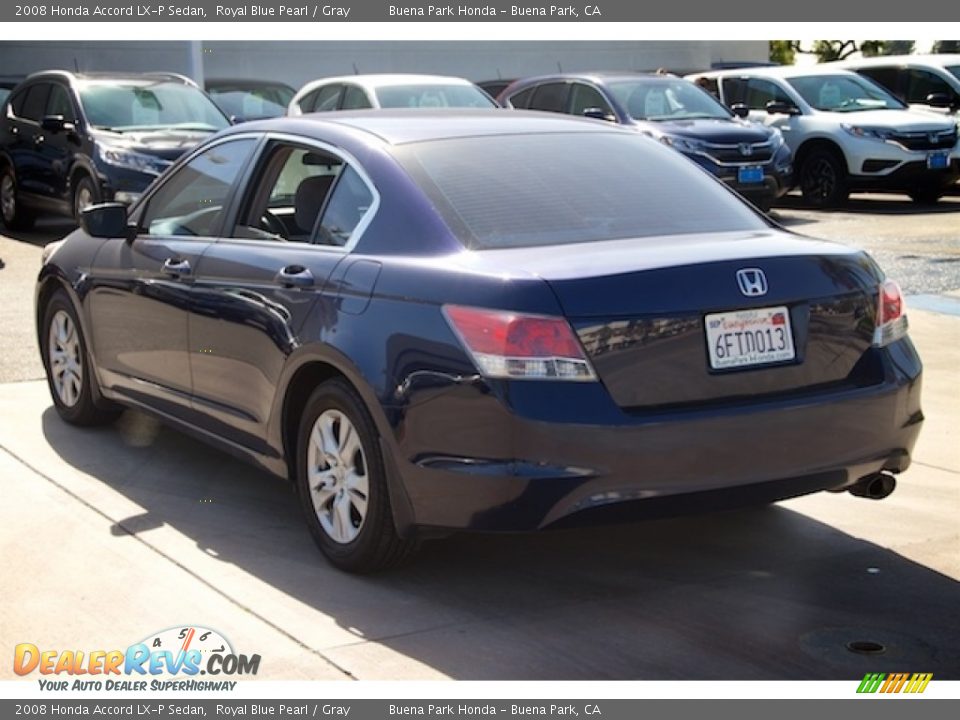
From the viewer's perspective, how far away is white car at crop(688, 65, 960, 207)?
18.3 m

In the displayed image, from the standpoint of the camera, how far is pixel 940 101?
2019 centimetres

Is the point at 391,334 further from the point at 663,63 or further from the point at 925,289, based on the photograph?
the point at 663,63

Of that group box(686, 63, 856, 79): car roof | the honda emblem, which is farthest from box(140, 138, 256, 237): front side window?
box(686, 63, 856, 79): car roof

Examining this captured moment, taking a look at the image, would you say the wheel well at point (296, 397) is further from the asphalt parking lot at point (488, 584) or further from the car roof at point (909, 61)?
the car roof at point (909, 61)

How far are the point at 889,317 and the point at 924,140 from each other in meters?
13.5

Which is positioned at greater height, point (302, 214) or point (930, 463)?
point (302, 214)

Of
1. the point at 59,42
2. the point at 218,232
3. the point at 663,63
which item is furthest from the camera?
the point at 663,63

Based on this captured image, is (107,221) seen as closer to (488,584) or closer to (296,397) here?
(296,397)

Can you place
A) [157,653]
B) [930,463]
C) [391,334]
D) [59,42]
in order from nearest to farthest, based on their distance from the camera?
[157,653] → [391,334] → [930,463] → [59,42]

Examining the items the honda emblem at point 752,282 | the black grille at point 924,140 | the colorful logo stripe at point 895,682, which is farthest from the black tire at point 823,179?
the colorful logo stripe at point 895,682

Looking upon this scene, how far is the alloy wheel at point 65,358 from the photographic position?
25.2 ft

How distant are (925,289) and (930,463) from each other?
492 centimetres

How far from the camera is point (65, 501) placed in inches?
257

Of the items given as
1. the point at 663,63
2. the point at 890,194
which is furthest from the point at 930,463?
the point at 663,63
